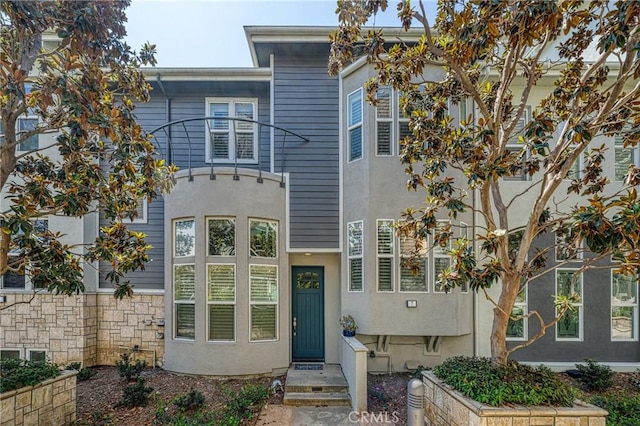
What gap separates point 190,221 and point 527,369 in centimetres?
706

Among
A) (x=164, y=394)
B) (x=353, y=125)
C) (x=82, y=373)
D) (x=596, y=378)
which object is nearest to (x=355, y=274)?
(x=353, y=125)

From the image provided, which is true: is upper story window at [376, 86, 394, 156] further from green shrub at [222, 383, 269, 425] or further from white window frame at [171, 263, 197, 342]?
green shrub at [222, 383, 269, 425]

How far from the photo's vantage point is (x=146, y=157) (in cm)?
476

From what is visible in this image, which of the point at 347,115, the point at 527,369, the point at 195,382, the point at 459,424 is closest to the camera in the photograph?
the point at 459,424

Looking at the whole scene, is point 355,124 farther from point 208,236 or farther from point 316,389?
point 316,389

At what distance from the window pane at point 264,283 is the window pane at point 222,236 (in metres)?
0.69

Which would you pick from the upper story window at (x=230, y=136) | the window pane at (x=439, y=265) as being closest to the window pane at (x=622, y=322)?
the window pane at (x=439, y=265)

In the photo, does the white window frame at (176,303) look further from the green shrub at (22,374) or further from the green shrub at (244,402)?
the green shrub at (22,374)

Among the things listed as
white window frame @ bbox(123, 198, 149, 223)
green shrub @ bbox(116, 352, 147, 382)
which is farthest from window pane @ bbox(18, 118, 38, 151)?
green shrub @ bbox(116, 352, 147, 382)

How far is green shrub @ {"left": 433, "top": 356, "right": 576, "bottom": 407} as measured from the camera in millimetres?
3994

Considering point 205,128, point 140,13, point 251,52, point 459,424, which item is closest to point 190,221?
point 205,128

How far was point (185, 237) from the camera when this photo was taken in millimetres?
7750

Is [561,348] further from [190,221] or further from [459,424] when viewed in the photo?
[190,221]

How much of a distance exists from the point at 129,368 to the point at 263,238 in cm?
402
